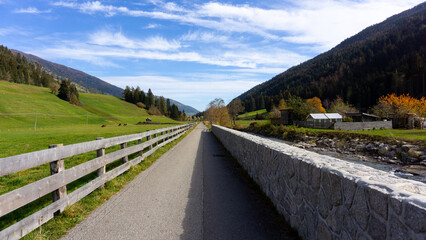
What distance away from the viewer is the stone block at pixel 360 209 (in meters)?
1.97

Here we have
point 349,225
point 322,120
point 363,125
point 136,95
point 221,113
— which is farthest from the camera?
point 136,95

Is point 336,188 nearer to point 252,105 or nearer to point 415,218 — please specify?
point 415,218

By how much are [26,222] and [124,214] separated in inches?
59.0

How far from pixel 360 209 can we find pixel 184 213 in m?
3.01

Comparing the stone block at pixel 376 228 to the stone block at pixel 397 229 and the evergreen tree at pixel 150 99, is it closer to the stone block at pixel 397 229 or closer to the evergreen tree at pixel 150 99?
the stone block at pixel 397 229

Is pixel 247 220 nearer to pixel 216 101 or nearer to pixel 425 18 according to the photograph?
pixel 216 101

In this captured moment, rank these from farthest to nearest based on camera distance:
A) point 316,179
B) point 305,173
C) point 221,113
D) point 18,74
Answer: point 18,74 → point 221,113 → point 305,173 → point 316,179

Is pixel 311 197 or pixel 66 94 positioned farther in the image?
pixel 66 94

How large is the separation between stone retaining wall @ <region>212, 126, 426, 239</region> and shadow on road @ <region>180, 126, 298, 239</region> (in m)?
0.31

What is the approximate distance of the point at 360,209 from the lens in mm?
2035

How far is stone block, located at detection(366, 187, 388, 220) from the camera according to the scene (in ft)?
5.71

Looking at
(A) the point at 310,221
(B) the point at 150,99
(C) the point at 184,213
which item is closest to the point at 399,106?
(A) the point at 310,221

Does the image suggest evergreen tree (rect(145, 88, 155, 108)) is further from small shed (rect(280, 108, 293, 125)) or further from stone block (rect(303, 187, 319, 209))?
stone block (rect(303, 187, 319, 209))

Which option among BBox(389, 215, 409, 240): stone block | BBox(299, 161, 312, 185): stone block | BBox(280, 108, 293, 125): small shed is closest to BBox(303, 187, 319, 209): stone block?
BBox(299, 161, 312, 185): stone block
